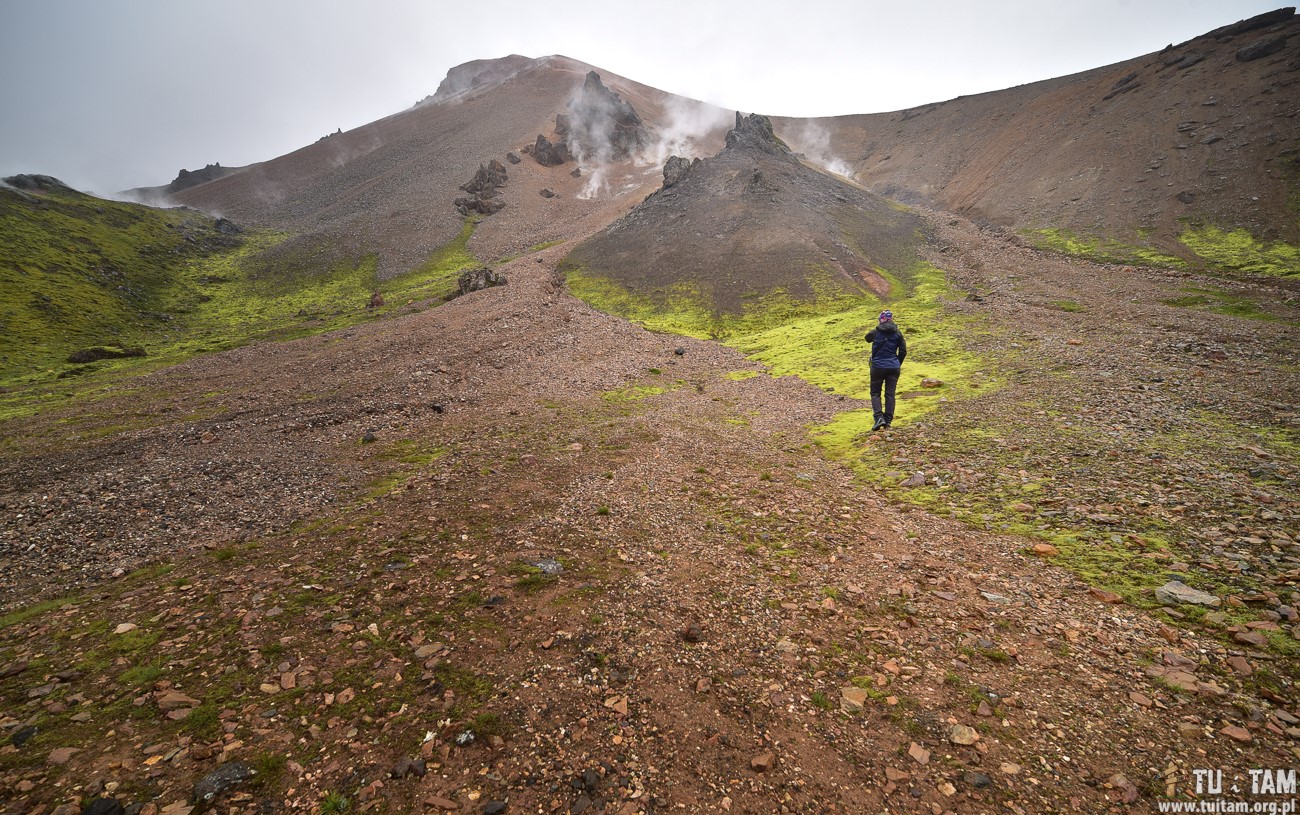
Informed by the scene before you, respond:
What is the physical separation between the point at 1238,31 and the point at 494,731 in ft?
433

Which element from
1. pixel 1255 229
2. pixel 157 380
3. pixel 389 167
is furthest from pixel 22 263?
pixel 1255 229

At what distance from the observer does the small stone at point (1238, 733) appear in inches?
215

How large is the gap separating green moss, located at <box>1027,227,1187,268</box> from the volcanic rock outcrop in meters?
13.3

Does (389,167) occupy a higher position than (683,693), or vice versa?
(389,167)

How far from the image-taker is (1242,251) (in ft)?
136

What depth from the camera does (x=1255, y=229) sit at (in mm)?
43906

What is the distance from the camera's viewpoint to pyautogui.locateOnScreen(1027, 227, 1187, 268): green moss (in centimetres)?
4406

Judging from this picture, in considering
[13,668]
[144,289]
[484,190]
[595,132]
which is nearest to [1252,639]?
[13,668]

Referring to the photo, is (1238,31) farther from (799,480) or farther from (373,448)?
(373,448)

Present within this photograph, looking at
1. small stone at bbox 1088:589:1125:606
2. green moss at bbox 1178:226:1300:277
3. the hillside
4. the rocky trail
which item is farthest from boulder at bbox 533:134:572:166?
small stone at bbox 1088:589:1125:606

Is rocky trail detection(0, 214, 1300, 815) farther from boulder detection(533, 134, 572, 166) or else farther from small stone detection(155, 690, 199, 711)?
boulder detection(533, 134, 572, 166)

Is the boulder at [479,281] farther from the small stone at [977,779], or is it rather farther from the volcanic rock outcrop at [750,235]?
the small stone at [977,779]

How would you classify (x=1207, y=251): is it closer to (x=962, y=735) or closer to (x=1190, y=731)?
(x=1190, y=731)

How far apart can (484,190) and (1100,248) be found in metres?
91.0
